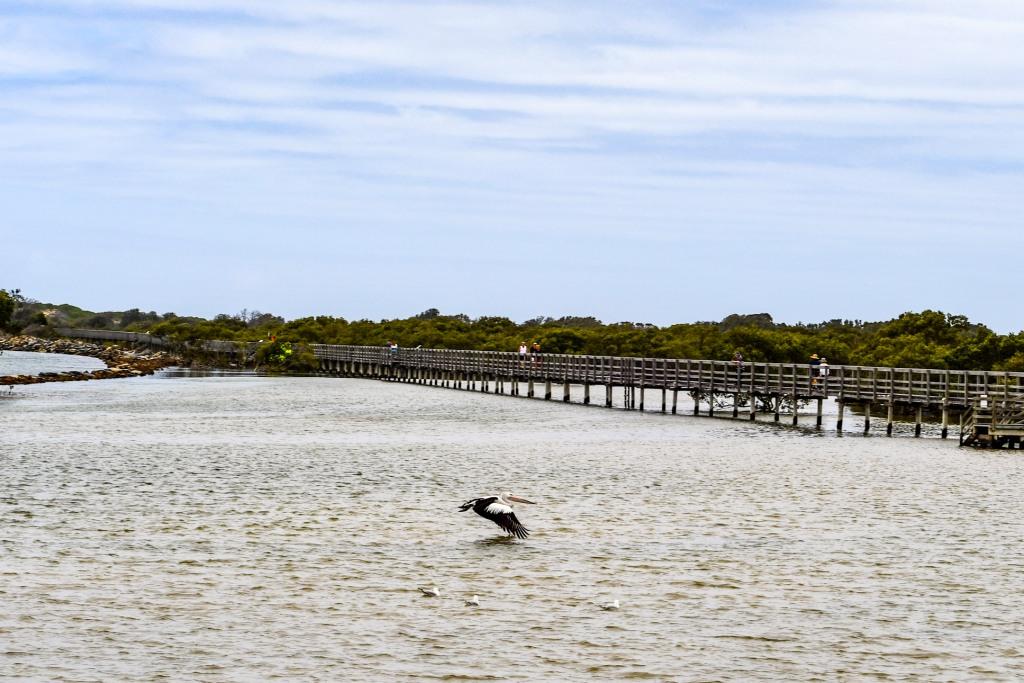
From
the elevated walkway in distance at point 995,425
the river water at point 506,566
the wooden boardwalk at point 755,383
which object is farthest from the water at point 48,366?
the elevated walkway in distance at point 995,425

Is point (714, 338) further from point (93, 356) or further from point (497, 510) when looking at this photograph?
point (497, 510)

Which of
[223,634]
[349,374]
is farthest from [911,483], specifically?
[349,374]

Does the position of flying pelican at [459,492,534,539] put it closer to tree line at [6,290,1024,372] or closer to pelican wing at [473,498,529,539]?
pelican wing at [473,498,529,539]

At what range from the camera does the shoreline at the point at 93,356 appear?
96.4m

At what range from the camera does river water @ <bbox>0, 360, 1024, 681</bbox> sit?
1559 cm

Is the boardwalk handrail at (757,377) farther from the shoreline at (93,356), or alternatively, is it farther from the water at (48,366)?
the water at (48,366)

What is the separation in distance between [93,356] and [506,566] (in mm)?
144935

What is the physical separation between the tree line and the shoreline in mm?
8270

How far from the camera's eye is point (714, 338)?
11938 cm

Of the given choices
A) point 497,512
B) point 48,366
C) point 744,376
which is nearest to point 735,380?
point 744,376

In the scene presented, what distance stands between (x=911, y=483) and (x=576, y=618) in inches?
743

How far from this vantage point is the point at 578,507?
2852 centimetres

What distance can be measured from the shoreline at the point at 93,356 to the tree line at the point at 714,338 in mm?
8270

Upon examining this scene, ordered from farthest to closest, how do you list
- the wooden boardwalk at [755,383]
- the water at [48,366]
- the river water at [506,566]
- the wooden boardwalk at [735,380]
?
the water at [48,366], the wooden boardwalk at [735,380], the wooden boardwalk at [755,383], the river water at [506,566]
